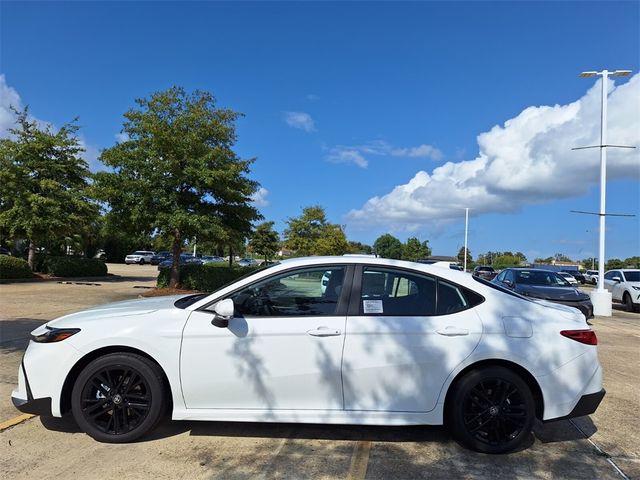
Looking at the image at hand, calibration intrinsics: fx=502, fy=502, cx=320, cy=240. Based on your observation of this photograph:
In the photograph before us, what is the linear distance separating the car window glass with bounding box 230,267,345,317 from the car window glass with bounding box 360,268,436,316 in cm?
25

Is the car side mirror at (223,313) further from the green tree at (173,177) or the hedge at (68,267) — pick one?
the hedge at (68,267)

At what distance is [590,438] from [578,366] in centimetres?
91

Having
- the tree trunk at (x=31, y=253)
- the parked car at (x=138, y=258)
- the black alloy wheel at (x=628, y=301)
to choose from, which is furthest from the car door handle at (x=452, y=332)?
the parked car at (x=138, y=258)

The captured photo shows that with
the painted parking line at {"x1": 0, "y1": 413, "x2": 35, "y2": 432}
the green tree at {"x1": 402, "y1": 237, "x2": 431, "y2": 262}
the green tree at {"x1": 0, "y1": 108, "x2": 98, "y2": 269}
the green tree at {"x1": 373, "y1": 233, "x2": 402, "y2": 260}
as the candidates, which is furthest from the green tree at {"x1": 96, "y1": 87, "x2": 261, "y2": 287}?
the green tree at {"x1": 373, "y1": 233, "x2": 402, "y2": 260}

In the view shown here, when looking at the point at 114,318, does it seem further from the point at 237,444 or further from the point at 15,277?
the point at 15,277

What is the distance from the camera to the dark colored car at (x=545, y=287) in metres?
12.0

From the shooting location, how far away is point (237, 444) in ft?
13.7

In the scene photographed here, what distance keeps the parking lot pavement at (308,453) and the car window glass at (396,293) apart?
1144mm

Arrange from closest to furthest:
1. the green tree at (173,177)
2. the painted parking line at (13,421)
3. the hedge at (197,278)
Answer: the painted parking line at (13,421), the green tree at (173,177), the hedge at (197,278)

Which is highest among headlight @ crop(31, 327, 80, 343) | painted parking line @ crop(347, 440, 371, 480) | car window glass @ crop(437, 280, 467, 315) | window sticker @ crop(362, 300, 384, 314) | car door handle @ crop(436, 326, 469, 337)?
car window glass @ crop(437, 280, 467, 315)

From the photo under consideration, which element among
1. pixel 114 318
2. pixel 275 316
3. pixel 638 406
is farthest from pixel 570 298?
pixel 114 318

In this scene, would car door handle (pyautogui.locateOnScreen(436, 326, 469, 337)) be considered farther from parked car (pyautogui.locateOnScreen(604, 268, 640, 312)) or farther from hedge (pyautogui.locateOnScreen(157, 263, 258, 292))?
parked car (pyautogui.locateOnScreen(604, 268, 640, 312))

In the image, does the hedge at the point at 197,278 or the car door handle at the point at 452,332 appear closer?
the car door handle at the point at 452,332

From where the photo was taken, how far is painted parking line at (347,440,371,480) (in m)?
3.65
